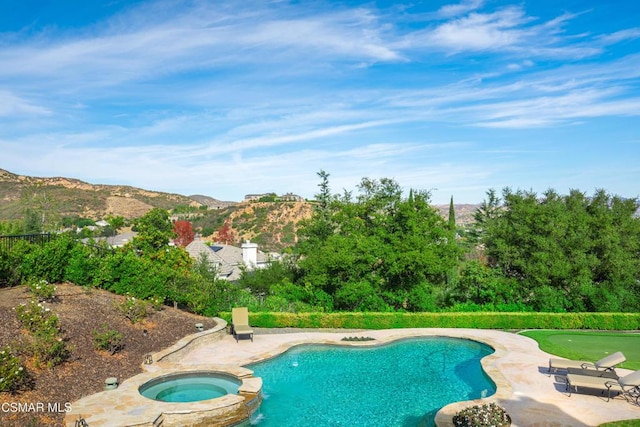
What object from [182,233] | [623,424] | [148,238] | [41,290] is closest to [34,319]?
[41,290]

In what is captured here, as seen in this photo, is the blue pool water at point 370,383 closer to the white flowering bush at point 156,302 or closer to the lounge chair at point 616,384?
the lounge chair at point 616,384

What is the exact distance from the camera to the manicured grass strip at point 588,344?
14.7 m

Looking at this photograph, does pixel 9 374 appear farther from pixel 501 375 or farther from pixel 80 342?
pixel 501 375

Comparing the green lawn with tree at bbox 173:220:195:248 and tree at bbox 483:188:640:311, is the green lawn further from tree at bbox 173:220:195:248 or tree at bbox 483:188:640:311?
tree at bbox 173:220:195:248

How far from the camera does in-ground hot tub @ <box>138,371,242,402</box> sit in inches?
446

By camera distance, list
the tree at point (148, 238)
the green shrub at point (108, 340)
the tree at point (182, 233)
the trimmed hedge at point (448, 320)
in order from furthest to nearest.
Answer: the tree at point (182, 233) < the tree at point (148, 238) < the trimmed hedge at point (448, 320) < the green shrub at point (108, 340)

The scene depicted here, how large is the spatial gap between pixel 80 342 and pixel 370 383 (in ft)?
27.0

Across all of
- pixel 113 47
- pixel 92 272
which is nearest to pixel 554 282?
pixel 92 272

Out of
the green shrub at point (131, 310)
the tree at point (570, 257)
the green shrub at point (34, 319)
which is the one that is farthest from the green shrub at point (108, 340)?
→ the tree at point (570, 257)

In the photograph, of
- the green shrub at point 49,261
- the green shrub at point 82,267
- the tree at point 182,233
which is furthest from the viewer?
the tree at point 182,233

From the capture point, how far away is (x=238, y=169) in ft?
121

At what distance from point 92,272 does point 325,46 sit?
13.8 m

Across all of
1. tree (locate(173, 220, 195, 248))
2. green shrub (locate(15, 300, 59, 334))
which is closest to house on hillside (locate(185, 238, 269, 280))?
tree (locate(173, 220, 195, 248))

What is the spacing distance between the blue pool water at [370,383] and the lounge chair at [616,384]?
214cm
